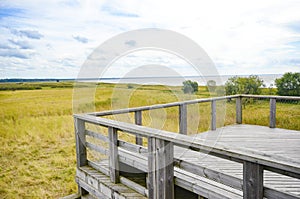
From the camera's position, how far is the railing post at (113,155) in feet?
7.72

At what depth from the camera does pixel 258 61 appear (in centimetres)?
1113

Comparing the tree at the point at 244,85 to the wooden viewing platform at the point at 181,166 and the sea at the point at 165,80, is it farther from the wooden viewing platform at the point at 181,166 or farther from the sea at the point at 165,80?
the wooden viewing platform at the point at 181,166

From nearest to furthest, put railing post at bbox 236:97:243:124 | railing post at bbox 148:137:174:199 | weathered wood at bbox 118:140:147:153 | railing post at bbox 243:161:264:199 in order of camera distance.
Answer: railing post at bbox 243:161:264:199, railing post at bbox 148:137:174:199, weathered wood at bbox 118:140:147:153, railing post at bbox 236:97:243:124

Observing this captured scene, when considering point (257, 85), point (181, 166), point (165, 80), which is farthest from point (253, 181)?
point (257, 85)

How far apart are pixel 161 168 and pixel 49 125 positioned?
6376 mm

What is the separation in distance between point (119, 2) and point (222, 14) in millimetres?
2473

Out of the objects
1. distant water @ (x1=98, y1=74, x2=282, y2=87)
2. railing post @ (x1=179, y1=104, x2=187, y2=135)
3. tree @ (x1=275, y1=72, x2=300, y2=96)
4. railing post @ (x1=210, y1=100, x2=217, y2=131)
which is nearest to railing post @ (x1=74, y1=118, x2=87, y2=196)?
distant water @ (x1=98, y1=74, x2=282, y2=87)

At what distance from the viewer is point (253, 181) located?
131 centimetres

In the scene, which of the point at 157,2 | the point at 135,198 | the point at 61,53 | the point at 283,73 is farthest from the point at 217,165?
the point at 283,73

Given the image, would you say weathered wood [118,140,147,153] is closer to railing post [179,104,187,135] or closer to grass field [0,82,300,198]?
grass field [0,82,300,198]

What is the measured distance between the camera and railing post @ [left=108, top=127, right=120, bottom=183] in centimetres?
235

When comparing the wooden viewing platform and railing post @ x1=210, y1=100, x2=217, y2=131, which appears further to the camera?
railing post @ x1=210, y1=100, x2=217, y2=131

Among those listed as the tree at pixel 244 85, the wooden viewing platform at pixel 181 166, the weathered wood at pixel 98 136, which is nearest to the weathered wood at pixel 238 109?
the wooden viewing platform at pixel 181 166

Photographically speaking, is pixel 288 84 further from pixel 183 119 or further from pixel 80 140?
pixel 80 140
